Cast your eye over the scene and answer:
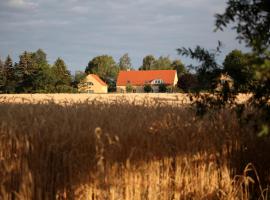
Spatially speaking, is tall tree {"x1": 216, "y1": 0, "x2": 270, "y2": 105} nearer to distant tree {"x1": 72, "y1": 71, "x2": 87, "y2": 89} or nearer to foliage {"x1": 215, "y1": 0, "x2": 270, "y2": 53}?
foliage {"x1": 215, "y1": 0, "x2": 270, "y2": 53}

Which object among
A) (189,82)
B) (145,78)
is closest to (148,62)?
(145,78)

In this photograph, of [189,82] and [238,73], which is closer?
[238,73]

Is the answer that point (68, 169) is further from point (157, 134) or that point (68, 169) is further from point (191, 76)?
point (191, 76)

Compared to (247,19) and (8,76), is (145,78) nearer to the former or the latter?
(8,76)

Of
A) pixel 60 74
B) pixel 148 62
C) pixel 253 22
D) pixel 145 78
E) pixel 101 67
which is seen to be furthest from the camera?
pixel 148 62

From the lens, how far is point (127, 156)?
15.2 ft

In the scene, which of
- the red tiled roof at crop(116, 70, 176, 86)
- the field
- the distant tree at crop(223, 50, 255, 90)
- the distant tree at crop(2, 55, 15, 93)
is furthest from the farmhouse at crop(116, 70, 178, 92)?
the distant tree at crop(223, 50, 255, 90)

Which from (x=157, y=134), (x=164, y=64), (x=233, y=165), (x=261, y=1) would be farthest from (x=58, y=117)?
(x=164, y=64)

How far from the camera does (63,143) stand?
13.9ft

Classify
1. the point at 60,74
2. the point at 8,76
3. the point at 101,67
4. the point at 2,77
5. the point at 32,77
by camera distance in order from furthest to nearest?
the point at 101,67 < the point at 60,74 < the point at 8,76 < the point at 2,77 < the point at 32,77

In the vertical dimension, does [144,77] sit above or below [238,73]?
above

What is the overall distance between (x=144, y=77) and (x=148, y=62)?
18.3m

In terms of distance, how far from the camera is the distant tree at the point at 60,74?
53237 mm

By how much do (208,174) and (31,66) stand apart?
53.8 metres
